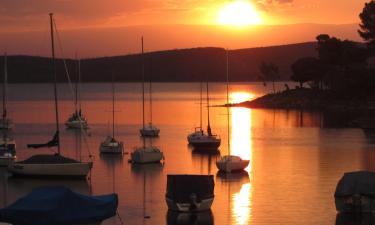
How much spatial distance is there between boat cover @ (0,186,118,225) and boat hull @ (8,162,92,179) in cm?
1821

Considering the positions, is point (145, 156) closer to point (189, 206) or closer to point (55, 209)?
point (189, 206)

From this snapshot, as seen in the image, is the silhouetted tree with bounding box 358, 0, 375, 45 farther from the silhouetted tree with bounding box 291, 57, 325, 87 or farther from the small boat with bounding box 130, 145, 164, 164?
the small boat with bounding box 130, 145, 164, 164

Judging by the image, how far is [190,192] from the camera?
34.0 meters

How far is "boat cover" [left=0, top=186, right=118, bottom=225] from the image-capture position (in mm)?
26750

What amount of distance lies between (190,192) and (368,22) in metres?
95.8

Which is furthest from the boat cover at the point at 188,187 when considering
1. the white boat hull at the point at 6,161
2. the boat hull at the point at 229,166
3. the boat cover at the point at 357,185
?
the white boat hull at the point at 6,161

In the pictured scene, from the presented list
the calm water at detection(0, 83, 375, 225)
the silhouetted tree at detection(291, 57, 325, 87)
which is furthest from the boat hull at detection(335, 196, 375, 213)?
the silhouetted tree at detection(291, 57, 325, 87)

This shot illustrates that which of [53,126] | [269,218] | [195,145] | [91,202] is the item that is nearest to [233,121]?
[53,126]

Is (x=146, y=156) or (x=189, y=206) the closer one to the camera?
(x=189, y=206)

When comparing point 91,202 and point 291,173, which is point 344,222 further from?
point 291,173

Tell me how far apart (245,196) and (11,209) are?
1841 cm

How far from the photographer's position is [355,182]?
34.2m

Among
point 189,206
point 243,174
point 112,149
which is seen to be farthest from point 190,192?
point 112,149

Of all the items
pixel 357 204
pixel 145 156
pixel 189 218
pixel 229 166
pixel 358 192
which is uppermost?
pixel 145 156
